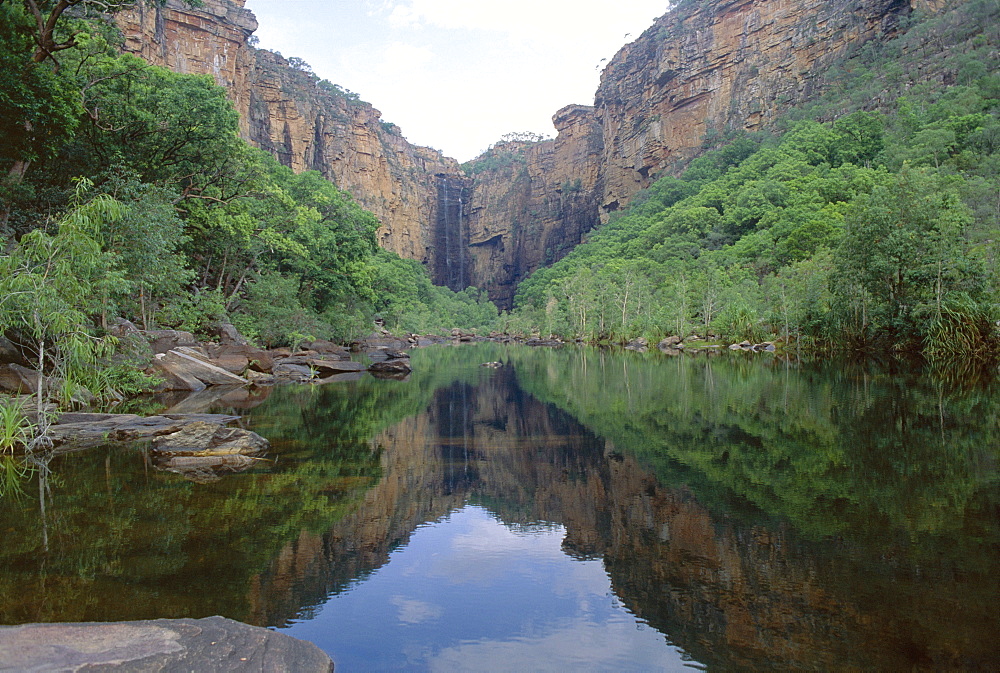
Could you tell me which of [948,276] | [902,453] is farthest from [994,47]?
[902,453]

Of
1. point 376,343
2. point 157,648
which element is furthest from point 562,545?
point 376,343

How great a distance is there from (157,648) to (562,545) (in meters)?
2.99

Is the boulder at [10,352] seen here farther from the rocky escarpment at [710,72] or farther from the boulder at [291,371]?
the rocky escarpment at [710,72]

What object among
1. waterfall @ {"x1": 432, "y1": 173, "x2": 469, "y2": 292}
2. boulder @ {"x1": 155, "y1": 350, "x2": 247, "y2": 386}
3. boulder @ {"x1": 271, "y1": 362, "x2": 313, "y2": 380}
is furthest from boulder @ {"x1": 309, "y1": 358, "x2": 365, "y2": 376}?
waterfall @ {"x1": 432, "y1": 173, "x2": 469, "y2": 292}

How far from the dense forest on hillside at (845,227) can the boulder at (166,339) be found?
2212 centimetres

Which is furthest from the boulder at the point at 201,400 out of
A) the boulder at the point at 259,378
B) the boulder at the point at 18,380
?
the boulder at the point at 18,380

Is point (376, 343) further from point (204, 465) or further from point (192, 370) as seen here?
point (204, 465)

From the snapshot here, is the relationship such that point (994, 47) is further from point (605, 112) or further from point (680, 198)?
point (605, 112)

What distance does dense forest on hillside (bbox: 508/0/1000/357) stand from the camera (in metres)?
19.7

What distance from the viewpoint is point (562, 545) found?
16.0 feet

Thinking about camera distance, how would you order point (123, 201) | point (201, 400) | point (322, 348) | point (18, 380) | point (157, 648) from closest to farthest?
point (157, 648) < point (18, 380) < point (201, 400) < point (123, 201) < point (322, 348)

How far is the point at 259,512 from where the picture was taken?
548 centimetres

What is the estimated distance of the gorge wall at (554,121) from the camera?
63.4 m

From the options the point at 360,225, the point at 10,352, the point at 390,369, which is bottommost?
the point at 390,369
